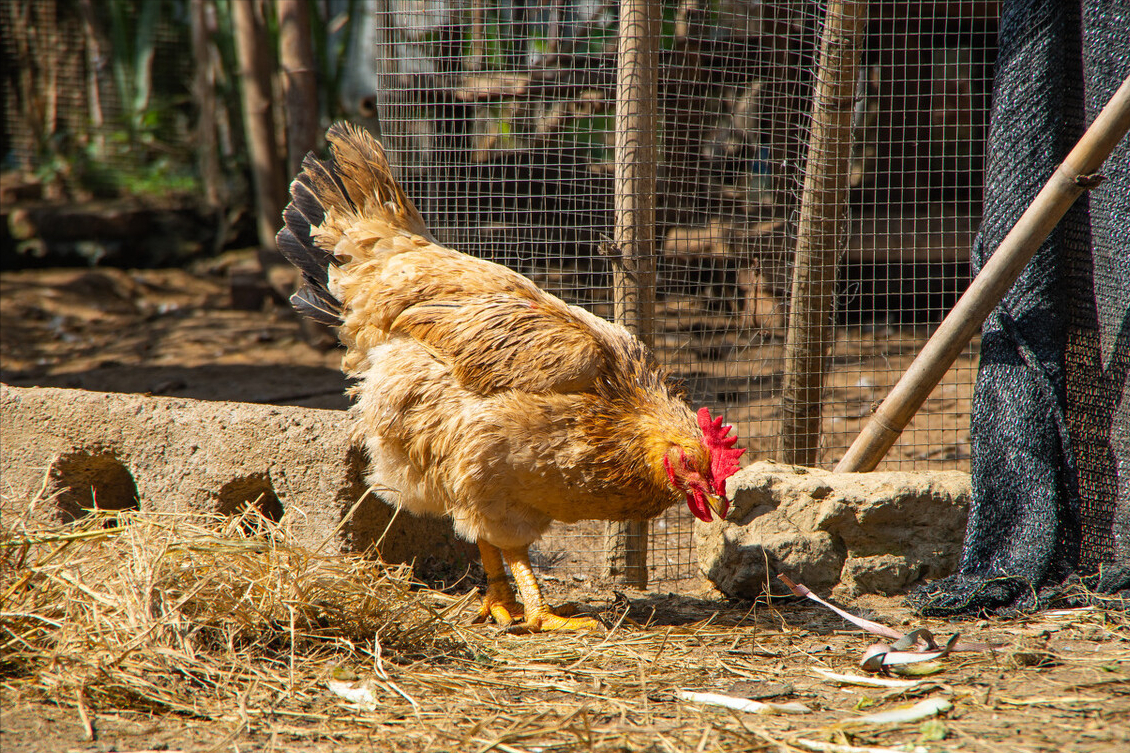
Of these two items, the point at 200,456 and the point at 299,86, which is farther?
the point at 299,86

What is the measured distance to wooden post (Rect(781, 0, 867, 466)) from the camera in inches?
151

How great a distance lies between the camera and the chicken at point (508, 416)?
3.22 metres

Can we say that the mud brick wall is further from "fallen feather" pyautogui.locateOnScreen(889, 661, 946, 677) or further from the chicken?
"fallen feather" pyautogui.locateOnScreen(889, 661, 946, 677)

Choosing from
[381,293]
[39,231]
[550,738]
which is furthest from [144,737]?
[39,231]

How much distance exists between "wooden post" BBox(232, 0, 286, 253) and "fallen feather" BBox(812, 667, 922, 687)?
8.01 meters

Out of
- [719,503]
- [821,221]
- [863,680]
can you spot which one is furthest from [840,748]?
[821,221]

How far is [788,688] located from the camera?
8.83 ft

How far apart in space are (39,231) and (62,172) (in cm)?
160

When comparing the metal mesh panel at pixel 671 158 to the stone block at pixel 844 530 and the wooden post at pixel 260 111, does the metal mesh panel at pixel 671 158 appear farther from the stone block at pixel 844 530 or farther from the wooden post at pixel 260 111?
the wooden post at pixel 260 111

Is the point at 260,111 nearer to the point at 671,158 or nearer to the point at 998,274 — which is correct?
the point at 671,158

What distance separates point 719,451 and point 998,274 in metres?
1.35

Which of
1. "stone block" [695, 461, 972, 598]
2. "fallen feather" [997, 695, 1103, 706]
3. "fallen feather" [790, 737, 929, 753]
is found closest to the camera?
"fallen feather" [790, 737, 929, 753]

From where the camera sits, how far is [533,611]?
3441mm

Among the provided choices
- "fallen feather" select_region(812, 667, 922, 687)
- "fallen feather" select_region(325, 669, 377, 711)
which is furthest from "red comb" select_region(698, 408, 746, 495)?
"fallen feather" select_region(325, 669, 377, 711)
